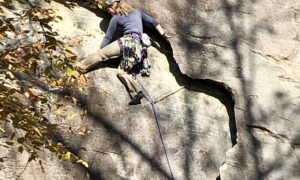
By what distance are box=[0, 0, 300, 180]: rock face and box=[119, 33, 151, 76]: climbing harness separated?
19 cm

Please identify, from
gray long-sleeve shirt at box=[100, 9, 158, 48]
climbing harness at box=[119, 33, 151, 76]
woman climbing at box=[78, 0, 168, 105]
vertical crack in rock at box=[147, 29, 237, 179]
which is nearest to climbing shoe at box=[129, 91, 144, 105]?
woman climbing at box=[78, 0, 168, 105]

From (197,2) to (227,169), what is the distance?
6.53ft

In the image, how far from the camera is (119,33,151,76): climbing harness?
6.11 m

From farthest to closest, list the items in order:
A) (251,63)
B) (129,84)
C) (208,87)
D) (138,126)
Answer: (208,87)
(251,63)
(129,84)
(138,126)

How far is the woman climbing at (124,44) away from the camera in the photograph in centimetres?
A: 605

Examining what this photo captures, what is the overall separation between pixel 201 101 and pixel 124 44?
3.56 feet

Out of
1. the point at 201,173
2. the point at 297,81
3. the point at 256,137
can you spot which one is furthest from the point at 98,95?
the point at 297,81

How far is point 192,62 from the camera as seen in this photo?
6312 millimetres

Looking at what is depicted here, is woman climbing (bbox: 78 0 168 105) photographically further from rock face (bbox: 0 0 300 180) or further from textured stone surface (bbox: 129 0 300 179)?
textured stone surface (bbox: 129 0 300 179)

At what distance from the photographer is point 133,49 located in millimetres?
6094

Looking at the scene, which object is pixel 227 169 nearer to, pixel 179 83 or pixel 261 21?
pixel 179 83

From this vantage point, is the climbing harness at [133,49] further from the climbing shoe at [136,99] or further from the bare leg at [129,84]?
the climbing shoe at [136,99]

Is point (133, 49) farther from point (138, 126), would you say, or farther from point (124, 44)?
point (138, 126)

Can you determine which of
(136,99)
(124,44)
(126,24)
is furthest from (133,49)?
(136,99)
